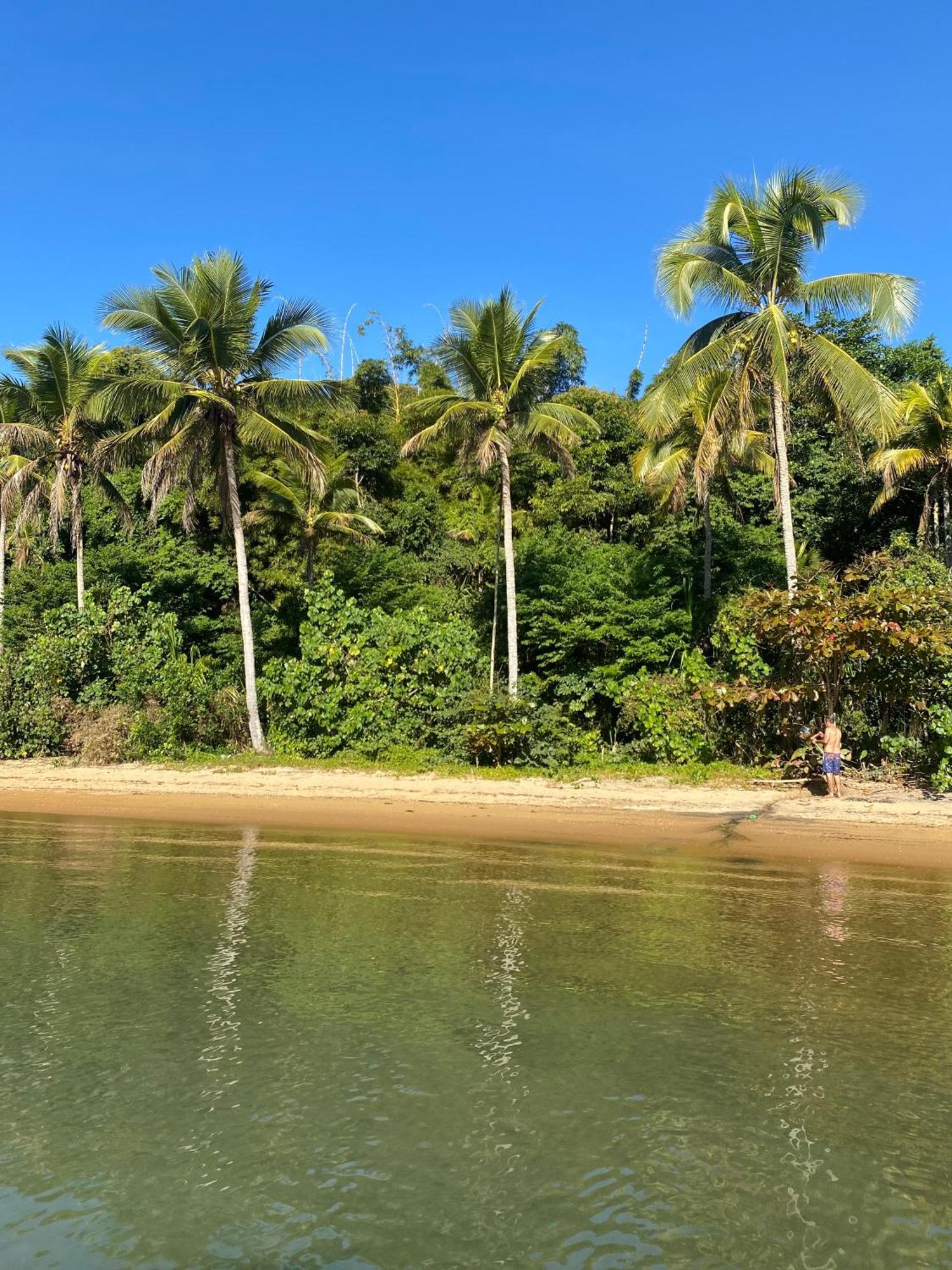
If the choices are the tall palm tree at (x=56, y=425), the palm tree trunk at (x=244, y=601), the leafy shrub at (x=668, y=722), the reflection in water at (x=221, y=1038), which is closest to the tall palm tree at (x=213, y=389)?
the palm tree trunk at (x=244, y=601)

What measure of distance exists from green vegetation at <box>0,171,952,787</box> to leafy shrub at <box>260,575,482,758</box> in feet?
0.20

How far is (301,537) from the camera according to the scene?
100.0 feet

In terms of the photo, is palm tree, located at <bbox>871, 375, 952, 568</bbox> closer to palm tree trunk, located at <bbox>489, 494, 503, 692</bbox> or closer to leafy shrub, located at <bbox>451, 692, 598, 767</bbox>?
palm tree trunk, located at <bbox>489, 494, 503, 692</bbox>

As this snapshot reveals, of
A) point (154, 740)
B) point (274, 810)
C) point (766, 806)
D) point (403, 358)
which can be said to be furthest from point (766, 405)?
point (403, 358)

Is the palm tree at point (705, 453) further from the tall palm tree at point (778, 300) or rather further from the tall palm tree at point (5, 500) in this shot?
the tall palm tree at point (5, 500)

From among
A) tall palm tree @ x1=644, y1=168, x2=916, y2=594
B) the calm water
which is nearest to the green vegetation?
tall palm tree @ x1=644, y1=168, x2=916, y2=594

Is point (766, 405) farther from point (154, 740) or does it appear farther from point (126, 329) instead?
point (154, 740)

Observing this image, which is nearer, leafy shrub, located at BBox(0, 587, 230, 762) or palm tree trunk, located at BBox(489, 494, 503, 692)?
leafy shrub, located at BBox(0, 587, 230, 762)

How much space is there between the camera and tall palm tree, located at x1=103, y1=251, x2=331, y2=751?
67.1 feet

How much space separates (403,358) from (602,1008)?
141ft

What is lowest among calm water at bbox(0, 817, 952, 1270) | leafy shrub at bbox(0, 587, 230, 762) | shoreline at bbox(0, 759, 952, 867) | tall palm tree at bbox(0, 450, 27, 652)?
calm water at bbox(0, 817, 952, 1270)

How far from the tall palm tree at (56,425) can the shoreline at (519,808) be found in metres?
7.93

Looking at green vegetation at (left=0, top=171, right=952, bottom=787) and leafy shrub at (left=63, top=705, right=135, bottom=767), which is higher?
green vegetation at (left=0, top=171, right=952, bottom=787)

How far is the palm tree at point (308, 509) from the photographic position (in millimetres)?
28328
